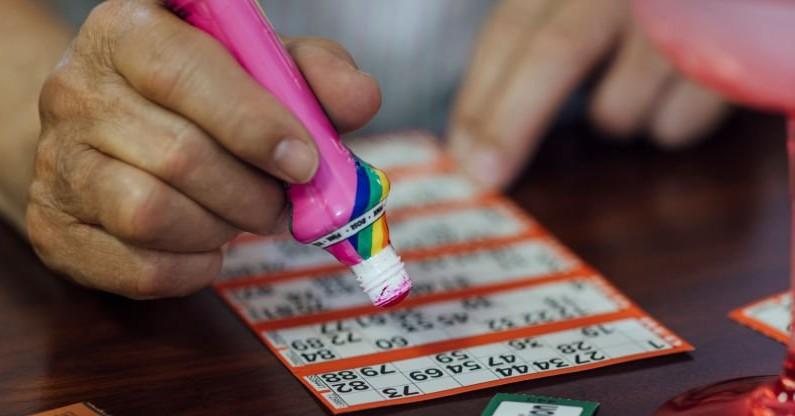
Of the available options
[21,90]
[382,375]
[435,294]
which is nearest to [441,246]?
[435,294]

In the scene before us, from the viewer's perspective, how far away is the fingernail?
17.5 inches

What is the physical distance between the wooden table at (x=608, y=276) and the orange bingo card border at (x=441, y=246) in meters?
0.01

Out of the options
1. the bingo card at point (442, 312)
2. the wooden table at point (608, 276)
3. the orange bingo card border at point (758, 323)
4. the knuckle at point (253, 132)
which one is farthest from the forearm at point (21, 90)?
the orange bingo card border at point (758, 323)

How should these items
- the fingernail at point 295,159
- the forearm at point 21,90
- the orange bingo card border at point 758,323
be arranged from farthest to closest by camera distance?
the forearm at point 21,90 → the orange bingo card border at point 758,323 → the fingernail at point 295,159

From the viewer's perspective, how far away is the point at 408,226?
0.73 m

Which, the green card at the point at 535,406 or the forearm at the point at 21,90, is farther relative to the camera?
the forearm at the point at 21,90

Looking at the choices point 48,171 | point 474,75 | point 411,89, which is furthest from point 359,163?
point 411,89

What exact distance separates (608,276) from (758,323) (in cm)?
10

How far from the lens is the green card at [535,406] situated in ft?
1.54

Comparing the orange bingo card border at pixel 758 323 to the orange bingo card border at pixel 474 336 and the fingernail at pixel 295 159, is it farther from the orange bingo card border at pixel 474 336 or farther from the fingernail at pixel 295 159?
the fingernail at pixel 295 159

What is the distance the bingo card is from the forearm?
0.49 feet

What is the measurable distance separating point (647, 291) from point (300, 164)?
27cm

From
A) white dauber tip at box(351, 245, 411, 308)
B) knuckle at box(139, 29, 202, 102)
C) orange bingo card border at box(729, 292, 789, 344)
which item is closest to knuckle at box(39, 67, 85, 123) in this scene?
knuckle at box(139, 29, 202, 102)

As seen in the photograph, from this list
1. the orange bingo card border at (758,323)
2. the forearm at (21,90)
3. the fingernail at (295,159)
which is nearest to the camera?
the fingernail at (295,159)
